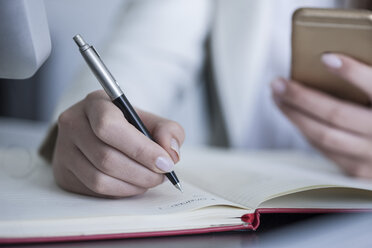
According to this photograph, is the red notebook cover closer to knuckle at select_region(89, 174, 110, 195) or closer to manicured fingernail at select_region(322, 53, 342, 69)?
knuckle at select_region(89, 174, 110, 195)

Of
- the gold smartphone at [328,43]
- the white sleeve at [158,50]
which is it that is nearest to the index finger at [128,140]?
the gold smartphone at [328,43]

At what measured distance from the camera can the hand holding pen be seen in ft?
1.19

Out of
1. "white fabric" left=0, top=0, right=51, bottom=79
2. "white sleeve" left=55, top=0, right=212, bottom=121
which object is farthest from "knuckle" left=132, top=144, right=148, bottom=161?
"white sleeve" left=55, top=0, right=212, bottom=121

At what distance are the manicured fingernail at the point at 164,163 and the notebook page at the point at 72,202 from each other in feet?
0.10

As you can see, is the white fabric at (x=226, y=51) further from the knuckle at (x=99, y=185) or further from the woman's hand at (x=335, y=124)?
the knuckle at (x=99, y=185)

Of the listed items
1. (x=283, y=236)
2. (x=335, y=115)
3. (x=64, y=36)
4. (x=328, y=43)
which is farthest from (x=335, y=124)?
(x=64, y=36)

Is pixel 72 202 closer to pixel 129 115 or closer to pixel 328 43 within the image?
pixel 129 115

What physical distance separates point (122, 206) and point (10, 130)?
713 mm

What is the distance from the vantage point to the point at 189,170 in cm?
57

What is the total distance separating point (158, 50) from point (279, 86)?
346mm

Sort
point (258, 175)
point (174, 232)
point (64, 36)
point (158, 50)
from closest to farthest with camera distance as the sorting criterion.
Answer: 1. point (174, 232)
2. point (258, 175)
3. point (158, 50)
4. point (64, 36)

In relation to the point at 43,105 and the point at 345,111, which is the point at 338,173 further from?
the point at 43,105

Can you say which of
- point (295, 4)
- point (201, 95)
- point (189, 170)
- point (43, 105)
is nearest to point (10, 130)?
point (201, 95)

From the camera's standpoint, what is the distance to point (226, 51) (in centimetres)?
98
